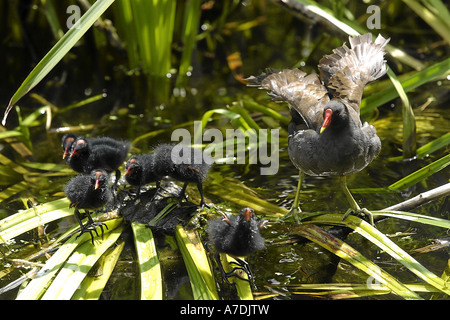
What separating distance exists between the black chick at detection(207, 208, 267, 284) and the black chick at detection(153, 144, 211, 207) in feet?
2.25

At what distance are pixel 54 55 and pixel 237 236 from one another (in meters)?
1.43

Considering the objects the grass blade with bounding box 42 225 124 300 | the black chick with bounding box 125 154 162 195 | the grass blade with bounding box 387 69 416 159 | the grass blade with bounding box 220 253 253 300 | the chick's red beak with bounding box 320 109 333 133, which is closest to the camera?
the grass blade with bounding box 42 225 124 300

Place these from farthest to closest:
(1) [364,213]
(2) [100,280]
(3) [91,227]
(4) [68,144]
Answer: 1. (4) [68,144]
2. (1) [364,213]
3. (3) [91,227]
4. (2) [100,280]

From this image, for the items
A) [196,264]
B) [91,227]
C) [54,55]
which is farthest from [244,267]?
[54,55]

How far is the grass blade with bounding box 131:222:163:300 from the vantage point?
3098mm

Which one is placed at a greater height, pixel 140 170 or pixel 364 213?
pixel 140 170

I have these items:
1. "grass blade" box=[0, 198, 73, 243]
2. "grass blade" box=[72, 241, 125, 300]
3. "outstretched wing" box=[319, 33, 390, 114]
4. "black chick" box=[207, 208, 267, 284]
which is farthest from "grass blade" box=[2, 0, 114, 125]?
"outstretched wing" box=[319, 33, 390, 114]

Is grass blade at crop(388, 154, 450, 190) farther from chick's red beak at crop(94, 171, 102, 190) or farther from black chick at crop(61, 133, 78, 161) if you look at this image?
black chick at crop(61, 133, 78, 161)

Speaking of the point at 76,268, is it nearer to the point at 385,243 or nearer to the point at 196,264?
the point at 196,264

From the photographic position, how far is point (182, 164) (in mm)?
3922

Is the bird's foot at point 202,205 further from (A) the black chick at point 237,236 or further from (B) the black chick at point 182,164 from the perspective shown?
(A) the black chick at point 237,236

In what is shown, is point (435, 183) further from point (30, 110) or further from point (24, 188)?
point (30, 110)

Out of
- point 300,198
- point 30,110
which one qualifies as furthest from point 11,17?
point 300,198

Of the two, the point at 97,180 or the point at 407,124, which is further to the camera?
the point at 407,124
